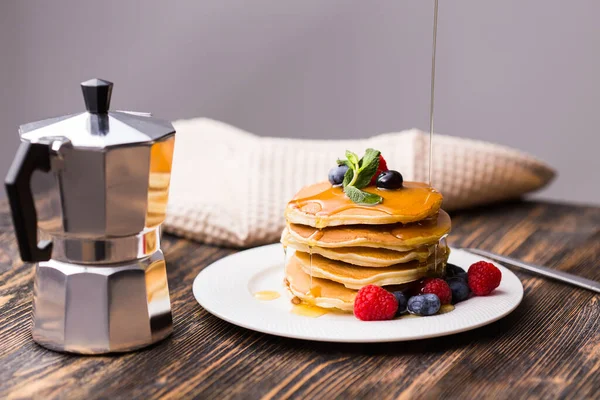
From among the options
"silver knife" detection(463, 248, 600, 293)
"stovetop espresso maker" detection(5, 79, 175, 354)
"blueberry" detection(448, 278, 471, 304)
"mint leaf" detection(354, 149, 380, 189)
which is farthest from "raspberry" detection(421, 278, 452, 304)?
"stovetop espresso maker" detection(5, 79, 175, 354)

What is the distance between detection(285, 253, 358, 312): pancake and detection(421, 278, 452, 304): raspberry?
0.13 m

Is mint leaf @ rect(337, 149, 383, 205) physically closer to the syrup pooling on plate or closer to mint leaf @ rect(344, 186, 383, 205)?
mint leaf @ rect(344, 186, 383, 205)

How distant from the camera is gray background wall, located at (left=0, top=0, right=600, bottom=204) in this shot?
343 centimetres

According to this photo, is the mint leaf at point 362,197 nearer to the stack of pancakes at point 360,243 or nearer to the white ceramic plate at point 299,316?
the stack of pancakes at point 360,243

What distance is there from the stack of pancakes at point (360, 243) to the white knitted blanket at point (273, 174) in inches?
18.3

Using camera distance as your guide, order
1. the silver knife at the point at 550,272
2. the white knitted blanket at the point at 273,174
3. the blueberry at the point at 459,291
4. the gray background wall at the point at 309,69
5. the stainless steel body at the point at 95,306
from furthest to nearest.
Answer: the gray background wall at the point at 309,69
the white knitted blanket at the point at 273,174
the silver knife at the point at 550,272
the blueberry at the point at 459,291
the stainless steel body at the point at 95,306

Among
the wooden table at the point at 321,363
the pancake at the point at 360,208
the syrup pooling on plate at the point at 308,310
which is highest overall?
the pancake at the point at 360,208

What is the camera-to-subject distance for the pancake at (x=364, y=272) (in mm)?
1415

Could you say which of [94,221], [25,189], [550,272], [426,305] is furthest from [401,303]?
[25,189]

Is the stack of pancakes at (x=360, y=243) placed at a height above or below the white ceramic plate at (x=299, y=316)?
above

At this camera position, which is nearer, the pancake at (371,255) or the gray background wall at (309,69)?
the pancake at (371,255)

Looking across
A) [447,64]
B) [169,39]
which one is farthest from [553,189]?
[169,39]

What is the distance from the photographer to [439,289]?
1403 millimetres

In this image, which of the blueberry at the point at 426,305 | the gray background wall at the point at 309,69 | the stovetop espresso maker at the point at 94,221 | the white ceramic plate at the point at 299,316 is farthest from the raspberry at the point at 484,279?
the gray background wall at the point at 309,69
